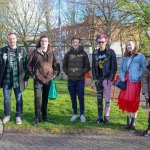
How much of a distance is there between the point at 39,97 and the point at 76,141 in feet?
5.31

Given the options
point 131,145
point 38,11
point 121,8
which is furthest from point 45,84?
point 38,11

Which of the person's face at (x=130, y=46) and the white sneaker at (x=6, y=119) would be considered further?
the white sneaker at (x=6, y=119)

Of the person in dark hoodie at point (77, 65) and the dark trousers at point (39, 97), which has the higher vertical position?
the person in dark hoodie at point (77, 65)

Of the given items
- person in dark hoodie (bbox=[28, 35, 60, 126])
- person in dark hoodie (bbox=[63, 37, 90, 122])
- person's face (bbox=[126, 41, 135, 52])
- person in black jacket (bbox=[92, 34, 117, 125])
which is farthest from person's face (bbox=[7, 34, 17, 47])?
person's face (bbox=[126, 41, 135, 52])

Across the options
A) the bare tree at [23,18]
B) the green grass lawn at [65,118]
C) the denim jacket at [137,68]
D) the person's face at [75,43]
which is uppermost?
the bare tree at [23,18]

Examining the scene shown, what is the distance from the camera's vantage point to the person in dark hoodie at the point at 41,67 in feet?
24.1

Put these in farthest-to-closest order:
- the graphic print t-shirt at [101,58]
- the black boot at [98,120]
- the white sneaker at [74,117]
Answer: the white sneaker at [74,117] < the black boot at [98,120] < the graphic print t-shirt at [101,58]

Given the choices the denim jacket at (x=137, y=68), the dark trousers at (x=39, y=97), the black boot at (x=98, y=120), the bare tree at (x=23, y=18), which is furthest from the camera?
the bare tree at (x=23, y=18)

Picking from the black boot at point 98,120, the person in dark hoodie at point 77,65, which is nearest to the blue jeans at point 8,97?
the person in dark hoodie at point 77,65

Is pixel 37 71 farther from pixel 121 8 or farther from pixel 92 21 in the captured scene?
pixel 92 21

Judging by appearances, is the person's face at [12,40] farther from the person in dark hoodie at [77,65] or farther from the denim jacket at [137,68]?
the denim jacket at [137,68]

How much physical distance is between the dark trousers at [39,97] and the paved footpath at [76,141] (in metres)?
0.84

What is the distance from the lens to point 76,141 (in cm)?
641


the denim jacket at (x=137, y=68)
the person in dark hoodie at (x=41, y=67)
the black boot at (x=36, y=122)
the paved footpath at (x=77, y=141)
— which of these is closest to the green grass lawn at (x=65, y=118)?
the black boot at (x=36, y=122)
